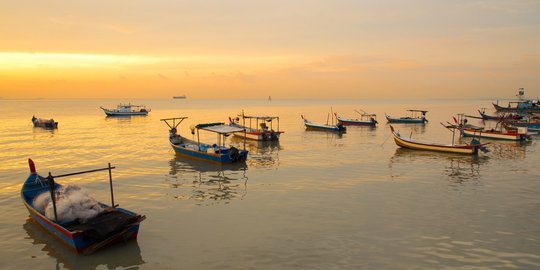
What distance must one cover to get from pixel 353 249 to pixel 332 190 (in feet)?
22.4

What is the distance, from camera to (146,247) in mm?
11438

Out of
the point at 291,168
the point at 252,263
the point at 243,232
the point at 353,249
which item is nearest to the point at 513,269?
the point at 353,249

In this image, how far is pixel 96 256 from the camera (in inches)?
424

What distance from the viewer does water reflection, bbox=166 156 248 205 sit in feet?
55.8

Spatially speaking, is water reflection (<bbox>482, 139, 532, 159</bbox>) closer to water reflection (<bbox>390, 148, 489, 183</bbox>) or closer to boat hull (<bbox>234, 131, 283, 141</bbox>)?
water reflection (<bbox>390, 148, 489, 183</bbox>)

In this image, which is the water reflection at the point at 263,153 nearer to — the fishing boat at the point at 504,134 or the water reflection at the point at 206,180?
the water reflection at the point at 206,180

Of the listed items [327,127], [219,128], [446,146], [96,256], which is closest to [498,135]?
[446,146]

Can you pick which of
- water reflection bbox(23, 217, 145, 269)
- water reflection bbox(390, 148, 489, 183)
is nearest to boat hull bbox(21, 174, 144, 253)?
water reflection bbox(23, 217, 145, 269)

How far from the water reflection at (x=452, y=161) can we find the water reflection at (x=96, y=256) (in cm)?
1700

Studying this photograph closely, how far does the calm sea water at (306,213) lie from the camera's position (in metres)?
10.6

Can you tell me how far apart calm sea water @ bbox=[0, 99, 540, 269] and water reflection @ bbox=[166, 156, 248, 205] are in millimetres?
73

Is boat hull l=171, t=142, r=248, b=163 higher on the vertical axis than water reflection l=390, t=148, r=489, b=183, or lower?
higher

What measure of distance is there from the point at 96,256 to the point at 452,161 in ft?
78.9

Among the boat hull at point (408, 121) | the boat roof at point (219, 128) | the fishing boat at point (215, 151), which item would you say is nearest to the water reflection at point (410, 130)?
the boat hull at point (408, 121)
